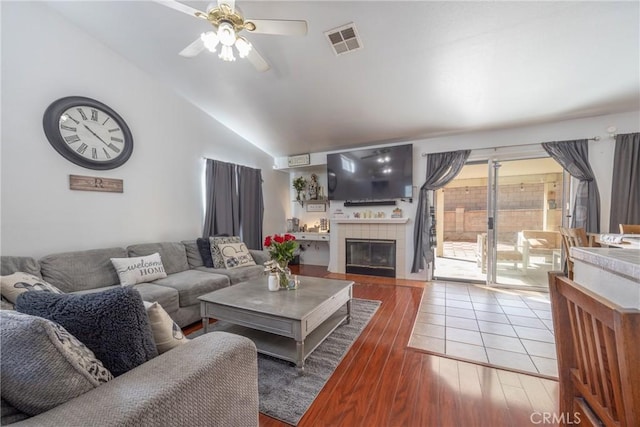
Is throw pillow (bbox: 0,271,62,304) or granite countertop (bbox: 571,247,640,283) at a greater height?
granite countertop (bbox: 571,247,640,283)

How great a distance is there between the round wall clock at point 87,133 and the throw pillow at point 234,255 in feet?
5.07

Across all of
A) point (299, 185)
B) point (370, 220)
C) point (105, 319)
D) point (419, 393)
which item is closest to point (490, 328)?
point (419, 393)

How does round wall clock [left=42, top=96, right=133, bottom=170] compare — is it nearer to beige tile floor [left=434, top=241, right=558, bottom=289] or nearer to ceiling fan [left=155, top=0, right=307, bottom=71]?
ceiling fan [left=155, top=0, right=307, bottom=71]

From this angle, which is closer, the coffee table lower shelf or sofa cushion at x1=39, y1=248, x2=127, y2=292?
A: the coffee table lower shelf

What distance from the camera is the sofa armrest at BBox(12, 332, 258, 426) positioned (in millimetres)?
649

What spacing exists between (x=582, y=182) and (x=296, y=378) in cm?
425

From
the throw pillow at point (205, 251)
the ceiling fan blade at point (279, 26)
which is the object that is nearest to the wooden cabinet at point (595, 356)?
the ceiling fan blade at point (279, 26)

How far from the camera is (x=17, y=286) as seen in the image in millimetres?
1701

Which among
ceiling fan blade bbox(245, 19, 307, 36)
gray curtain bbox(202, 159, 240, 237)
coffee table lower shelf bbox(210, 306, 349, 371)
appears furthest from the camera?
gray curtain bbox(202, 159, 240, 237)

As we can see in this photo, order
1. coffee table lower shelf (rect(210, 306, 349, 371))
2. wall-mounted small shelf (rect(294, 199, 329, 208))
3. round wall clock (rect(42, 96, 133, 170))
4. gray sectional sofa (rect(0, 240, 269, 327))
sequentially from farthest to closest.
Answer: wall-mounted small shelf (rect(294, 199, 329, 208)) → round wall clock (rect(42, 96, 133, 170)) → gray sectional sofa (rect(0, 240, 269, 327)) → coffee table lower shelf (rect(210, 306, 349, 371))

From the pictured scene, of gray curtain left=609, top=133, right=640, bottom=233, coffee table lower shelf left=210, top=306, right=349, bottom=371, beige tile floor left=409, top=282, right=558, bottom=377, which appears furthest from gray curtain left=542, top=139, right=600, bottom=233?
coffee table lower shelf left=210, top=306, right=349, bottom=371

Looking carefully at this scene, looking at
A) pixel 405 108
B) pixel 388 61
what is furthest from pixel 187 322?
pixel 405 108

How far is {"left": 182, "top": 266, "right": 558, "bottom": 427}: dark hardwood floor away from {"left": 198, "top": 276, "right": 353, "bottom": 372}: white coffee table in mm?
332

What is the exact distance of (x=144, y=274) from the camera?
2.57 m
